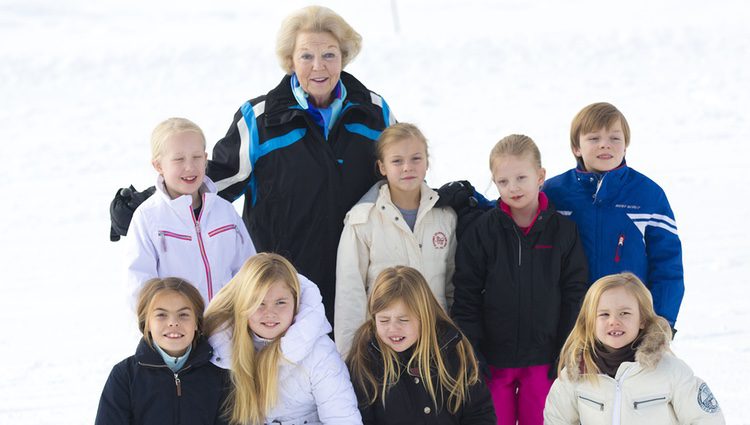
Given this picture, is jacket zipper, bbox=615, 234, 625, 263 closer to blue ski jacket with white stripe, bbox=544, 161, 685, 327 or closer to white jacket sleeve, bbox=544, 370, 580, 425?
blue ski jacket with white stripe, bbox=544, 161, 685, 327

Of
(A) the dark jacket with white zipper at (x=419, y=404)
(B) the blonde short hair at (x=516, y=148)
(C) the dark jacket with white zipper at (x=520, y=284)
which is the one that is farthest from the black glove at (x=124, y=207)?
(B) the blonde short hair at (x=516, y=148)

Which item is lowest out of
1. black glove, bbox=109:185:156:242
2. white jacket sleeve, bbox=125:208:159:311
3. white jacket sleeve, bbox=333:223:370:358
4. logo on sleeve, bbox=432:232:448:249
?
white jacket sleeve, bbox=333:223:370:358

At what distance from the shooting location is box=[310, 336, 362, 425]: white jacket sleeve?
324cm

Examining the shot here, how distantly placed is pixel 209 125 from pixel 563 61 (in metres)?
5.60

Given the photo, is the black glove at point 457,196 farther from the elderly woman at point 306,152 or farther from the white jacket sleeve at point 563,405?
the white jacket sleeve at point 563,405

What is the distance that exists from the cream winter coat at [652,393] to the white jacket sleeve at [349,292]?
3.07 feet

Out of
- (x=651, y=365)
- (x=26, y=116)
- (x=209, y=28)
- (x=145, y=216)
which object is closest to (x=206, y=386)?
(x=145, y=216)

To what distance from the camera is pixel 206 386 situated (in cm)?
323

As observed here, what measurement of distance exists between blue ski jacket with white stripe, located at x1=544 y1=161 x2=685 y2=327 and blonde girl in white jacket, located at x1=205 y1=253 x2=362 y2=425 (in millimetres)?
1125

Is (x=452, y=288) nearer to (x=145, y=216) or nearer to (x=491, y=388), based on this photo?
(x=491, y=388)

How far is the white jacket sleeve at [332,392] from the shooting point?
324 centimetres

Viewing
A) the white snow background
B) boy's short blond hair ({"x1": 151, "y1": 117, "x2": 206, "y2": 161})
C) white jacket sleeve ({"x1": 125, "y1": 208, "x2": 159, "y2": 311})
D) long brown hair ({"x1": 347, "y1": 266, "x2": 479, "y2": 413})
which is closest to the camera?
long brown hair ({"x1": 347, "y1": 266, "x2": 479, "y2": 413})

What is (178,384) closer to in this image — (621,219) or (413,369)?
(413,369)

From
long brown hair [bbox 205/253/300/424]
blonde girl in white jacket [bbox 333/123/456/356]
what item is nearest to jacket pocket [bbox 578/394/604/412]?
blonde girl in white jacket [bbox 333/123/456/356]
